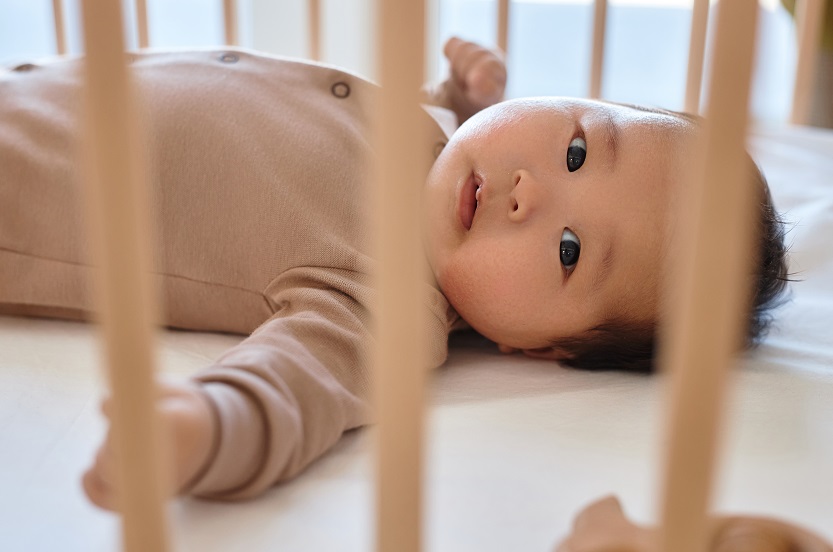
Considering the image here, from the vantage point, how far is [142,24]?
121 centimetres

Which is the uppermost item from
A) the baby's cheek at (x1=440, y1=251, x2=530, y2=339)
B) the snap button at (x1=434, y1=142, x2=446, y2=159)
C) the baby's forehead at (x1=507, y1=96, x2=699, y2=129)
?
the baby's forehead at (x1=507, y1=96, x2=699, y2=129)

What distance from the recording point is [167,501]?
1.06 feet

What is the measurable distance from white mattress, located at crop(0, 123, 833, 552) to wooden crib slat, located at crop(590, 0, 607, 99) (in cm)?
54

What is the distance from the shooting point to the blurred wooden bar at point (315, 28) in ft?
3.92

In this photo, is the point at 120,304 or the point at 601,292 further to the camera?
the point at 601,292

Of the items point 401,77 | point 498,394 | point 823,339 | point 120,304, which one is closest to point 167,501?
point 120,304

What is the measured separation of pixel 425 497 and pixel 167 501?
98 mm

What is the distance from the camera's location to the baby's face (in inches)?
27.4

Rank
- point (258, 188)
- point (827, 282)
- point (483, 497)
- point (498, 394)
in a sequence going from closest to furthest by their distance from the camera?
1. point (483, 497)
2. point (498, 394)
3. point (258, 188)
4. point (827, 282)

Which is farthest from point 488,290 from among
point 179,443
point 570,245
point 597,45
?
point 597,45

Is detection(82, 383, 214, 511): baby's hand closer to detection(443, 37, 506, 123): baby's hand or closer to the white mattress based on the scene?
the white mattress

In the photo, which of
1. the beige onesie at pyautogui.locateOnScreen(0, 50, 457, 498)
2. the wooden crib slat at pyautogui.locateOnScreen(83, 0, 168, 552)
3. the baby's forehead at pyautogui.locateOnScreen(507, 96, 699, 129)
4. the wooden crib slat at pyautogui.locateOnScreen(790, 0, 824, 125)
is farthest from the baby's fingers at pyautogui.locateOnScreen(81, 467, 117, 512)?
the wooden crib slat at pyautogui.locateOnScreen(790, 0, 824, 125)

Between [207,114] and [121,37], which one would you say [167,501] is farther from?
[207,114]

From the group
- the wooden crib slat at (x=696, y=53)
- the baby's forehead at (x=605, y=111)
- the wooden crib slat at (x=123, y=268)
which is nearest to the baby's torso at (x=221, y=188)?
the baby's forehead at (x=605, y=111)
